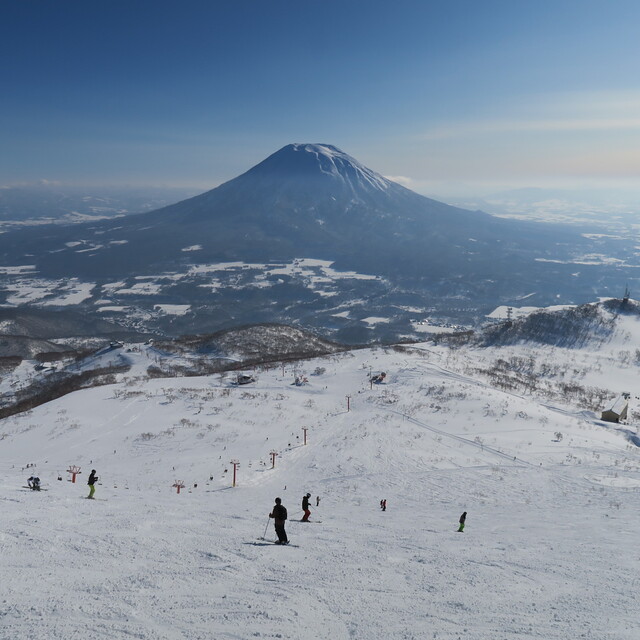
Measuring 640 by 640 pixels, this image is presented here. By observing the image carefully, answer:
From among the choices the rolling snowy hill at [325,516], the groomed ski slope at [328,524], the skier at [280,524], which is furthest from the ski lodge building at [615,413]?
the skier at [280,524]

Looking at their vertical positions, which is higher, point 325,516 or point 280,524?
point 280,524

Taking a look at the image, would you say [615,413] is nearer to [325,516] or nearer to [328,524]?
[325,516]

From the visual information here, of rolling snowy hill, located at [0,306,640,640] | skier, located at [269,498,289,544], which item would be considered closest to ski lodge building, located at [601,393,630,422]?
rolling snowy hill, located at [0,306,640,640]

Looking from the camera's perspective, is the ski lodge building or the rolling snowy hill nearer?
the rolling snowy hill

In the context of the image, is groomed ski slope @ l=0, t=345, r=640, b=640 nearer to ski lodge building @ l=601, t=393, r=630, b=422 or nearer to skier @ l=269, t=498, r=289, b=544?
skier @ l=269, t=498, r=289, b=544

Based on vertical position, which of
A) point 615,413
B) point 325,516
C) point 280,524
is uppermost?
point 280,524

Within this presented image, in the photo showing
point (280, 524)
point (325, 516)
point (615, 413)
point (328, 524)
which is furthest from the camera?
point (615, 413)

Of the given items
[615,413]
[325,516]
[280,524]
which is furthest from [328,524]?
[615,413]
